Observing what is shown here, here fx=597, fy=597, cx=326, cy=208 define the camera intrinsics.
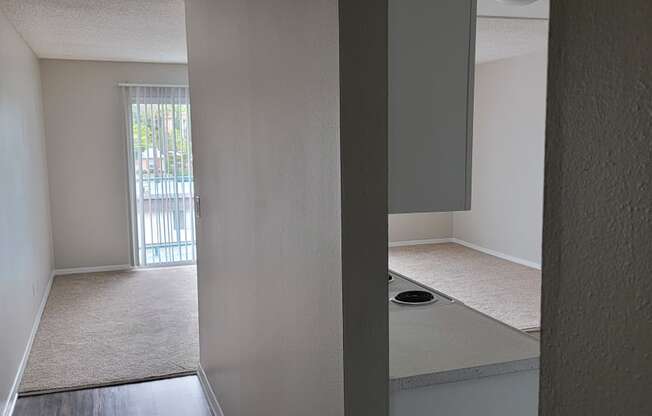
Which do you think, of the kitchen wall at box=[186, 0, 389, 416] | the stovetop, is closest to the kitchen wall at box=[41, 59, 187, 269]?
the kitchen wall at box=[186, 0, 389, 416]

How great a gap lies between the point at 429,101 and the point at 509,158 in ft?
19.6

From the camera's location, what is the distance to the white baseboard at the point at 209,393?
3197mm

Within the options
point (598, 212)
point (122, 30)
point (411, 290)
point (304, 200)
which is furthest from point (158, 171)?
point (598, 212)

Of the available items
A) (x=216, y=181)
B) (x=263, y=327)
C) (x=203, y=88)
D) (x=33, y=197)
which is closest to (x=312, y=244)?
(x=263, y=327)

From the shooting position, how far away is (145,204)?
22.7ft

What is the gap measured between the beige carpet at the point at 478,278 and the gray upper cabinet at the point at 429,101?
3.28 m

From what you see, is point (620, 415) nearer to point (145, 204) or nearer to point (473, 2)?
point (473, 2)

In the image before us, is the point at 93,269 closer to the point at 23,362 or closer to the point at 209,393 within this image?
the point at 23,362

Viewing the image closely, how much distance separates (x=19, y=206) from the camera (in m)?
4.20

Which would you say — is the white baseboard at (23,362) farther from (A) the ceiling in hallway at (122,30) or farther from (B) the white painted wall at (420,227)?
(B) the white painted wall at (420,227)

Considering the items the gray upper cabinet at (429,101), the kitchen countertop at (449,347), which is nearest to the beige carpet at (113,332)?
the kitchen countertop at (449,347)

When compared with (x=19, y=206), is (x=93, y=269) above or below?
below

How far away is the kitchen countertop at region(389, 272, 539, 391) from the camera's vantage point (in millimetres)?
1639

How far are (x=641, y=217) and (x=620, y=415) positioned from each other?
15 centimetres
